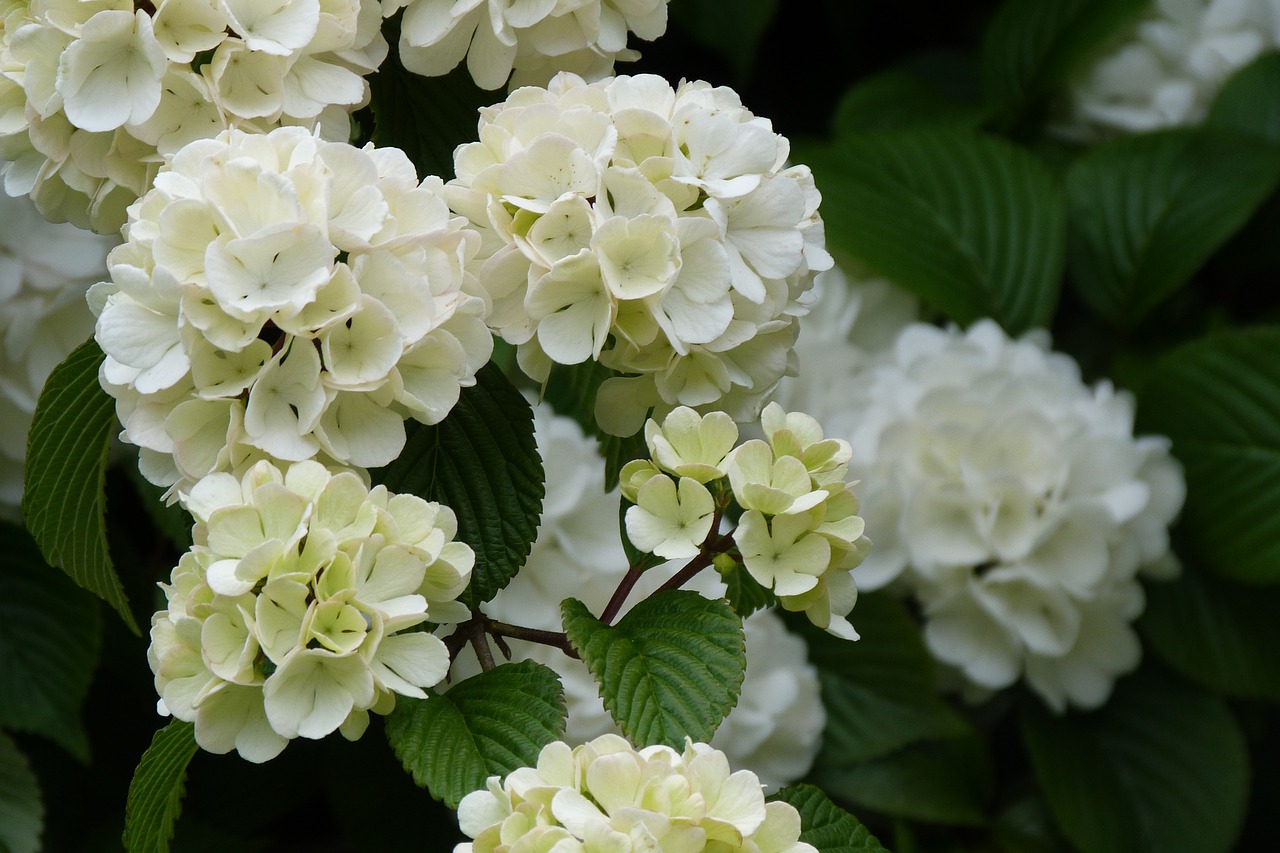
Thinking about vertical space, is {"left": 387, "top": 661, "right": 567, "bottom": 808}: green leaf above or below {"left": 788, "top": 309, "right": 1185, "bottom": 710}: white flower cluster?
above

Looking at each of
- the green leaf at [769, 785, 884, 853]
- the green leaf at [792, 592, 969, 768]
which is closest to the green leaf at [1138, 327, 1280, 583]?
the green leaf at [792, 592, 969, 768]

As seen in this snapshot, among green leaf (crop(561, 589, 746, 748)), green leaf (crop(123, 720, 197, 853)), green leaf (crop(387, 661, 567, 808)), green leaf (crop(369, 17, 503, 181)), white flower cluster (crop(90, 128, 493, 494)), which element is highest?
white flower cluster (crop(90, 128, 493, 494))

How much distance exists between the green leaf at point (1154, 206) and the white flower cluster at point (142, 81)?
2.29 ft

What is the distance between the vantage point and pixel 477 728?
13.7 inches

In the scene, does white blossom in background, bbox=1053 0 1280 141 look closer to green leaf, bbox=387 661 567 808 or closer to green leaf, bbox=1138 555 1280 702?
green leaf, bbox=1138 555 1280 702

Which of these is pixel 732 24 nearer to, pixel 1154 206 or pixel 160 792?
pixel 1154 206

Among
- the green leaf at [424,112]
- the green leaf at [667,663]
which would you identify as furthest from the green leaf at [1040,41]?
the green leaf at [667,663]

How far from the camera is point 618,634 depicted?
37 centimetres

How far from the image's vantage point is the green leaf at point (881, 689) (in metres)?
0.78

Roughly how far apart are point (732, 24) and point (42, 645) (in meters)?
0.60

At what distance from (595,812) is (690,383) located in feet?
0.45

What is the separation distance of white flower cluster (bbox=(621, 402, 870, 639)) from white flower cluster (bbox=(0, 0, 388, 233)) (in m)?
0.15

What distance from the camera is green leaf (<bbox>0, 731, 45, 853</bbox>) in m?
0.56

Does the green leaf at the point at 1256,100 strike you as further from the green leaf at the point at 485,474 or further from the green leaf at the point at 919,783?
the green leaf at the point at 485,474
